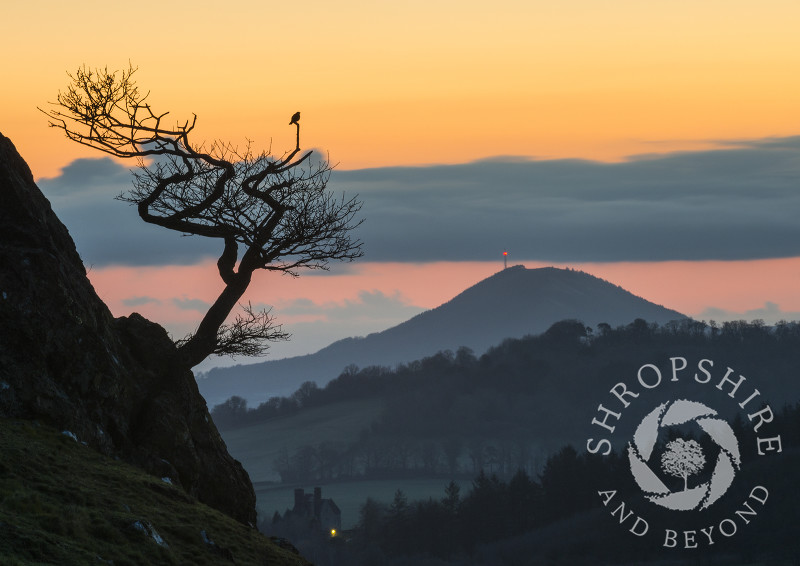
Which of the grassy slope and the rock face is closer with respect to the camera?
the grassy slope

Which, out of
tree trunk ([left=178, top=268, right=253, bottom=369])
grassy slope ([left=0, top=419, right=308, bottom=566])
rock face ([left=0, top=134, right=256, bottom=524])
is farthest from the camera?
tree trunk ([left=178, top=268, right=253, bottom=369])

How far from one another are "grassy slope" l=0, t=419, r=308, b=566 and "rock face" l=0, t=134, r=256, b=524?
144cm

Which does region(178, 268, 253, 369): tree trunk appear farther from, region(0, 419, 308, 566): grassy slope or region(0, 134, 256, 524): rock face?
region(0, 419, 308, 566): grassy slope

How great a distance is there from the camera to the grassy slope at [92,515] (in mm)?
19539

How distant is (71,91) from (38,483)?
1376 cm

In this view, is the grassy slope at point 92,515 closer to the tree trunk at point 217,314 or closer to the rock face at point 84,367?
the rock face at point 84,367

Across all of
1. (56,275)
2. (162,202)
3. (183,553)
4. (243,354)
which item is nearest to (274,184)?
(162,202)

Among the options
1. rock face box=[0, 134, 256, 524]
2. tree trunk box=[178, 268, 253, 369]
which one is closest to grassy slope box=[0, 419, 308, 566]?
rock face box=[0, 134, 256, 524]

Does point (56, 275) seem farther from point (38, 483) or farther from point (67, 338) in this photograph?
point (38, 483)

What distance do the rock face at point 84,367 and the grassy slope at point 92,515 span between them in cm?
144

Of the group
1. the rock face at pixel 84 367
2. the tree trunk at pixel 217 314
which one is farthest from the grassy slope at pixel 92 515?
the tree trunk at pixel 217 314

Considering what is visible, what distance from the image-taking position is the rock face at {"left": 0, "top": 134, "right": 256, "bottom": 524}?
2641 cm

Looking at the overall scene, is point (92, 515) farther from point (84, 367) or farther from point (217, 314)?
point (217, 314)

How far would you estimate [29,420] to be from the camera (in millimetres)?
25531
